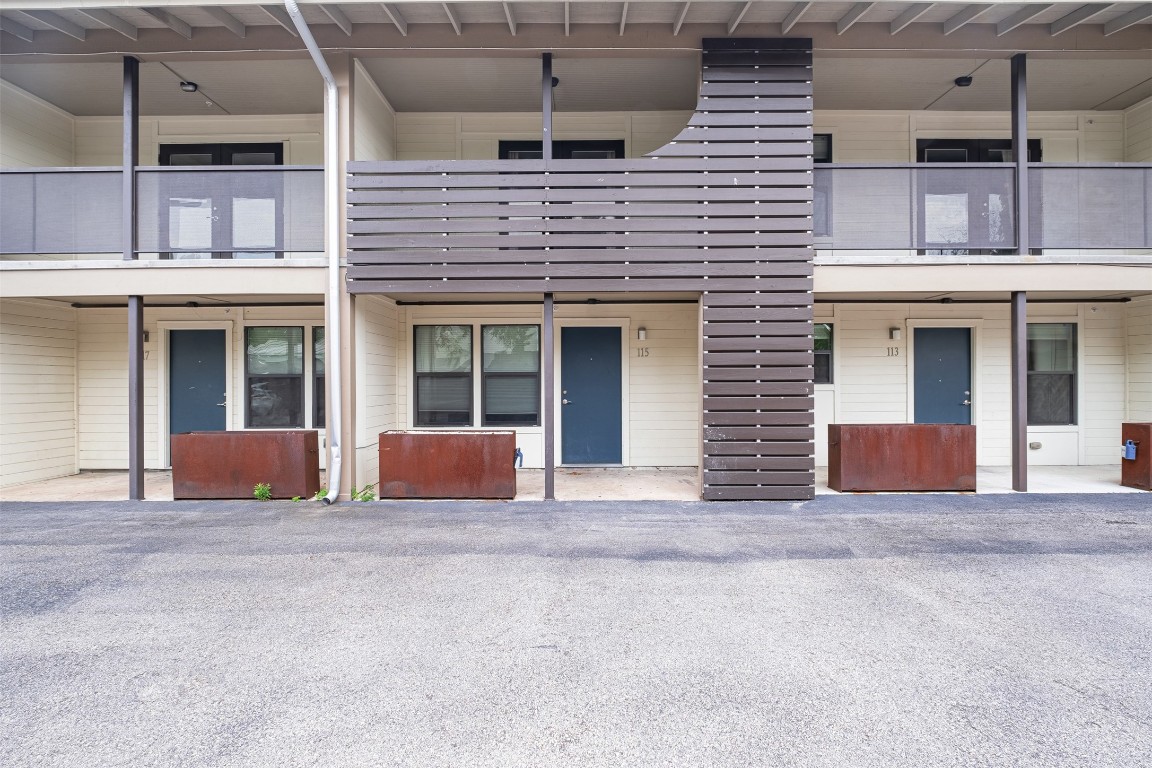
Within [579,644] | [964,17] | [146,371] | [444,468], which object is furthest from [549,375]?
[146,371]

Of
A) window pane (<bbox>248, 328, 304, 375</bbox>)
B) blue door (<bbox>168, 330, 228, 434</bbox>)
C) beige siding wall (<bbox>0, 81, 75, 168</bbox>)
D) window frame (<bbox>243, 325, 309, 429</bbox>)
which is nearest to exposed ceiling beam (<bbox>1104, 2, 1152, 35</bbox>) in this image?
window frame (<bbox>243, 325, 309, 429</bbox>)

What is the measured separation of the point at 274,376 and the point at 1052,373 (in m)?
12.0

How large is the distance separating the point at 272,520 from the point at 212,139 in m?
6.00

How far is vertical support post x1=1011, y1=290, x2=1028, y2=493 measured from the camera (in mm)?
6398

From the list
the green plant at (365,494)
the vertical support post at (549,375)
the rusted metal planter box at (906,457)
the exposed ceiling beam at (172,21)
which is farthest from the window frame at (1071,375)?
the exposed ceiling beam at (172,21)

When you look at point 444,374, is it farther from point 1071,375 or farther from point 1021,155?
point 1071,375

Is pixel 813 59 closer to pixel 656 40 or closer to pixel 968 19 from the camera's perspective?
pixel 968 19

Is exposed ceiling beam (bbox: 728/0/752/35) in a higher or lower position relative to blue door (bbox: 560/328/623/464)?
higher

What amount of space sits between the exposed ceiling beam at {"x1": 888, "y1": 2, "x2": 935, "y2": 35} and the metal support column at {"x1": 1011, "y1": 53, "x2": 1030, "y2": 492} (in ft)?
5.09

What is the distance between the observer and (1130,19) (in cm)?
587

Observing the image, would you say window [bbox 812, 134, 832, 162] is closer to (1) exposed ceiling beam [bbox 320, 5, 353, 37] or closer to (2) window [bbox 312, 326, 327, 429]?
(1) exposed ceiling beam [bbox 320, 5, 353, 37]

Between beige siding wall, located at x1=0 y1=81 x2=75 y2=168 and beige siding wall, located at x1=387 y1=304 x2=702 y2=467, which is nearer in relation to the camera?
beige siding wall, located at x1=0 y1=81 x2=75 y2=168

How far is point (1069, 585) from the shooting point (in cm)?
374

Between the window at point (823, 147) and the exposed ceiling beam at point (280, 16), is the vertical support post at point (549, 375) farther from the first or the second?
the window at point (823, 147)
